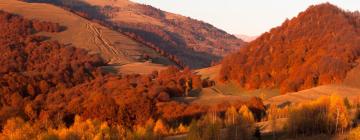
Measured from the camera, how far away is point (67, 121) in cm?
8456

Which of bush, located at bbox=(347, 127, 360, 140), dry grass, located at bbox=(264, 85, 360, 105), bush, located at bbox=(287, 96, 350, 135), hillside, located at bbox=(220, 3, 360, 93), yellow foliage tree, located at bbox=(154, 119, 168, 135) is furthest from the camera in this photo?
hillside, located at bbox=(220, 3, 360, 93)

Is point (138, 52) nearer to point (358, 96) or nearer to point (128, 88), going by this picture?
point (128, 88)

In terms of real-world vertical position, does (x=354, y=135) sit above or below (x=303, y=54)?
below

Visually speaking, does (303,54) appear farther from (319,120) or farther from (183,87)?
(319,120)

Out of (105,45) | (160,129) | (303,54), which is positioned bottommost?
(160,129)

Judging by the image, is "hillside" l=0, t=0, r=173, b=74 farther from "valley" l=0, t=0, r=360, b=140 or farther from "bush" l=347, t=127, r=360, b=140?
"bush" l=347, t=127, r=360, b=140

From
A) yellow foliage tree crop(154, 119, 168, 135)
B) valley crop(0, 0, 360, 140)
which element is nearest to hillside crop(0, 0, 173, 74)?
valley crop(0, 0, 360, 140)

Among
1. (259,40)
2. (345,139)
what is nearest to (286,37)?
(259,40)

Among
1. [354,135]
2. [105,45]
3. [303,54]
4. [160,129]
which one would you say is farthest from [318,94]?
[105,45]

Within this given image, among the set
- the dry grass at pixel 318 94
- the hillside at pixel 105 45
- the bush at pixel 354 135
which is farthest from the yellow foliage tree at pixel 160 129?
the hillside at pixel 105 45

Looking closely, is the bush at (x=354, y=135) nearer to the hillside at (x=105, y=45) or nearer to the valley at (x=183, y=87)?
the valley at (x=183, y=87)

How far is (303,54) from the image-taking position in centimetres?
11912

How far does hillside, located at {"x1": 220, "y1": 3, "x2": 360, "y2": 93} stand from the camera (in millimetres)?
104938

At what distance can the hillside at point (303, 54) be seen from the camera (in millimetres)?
104938
